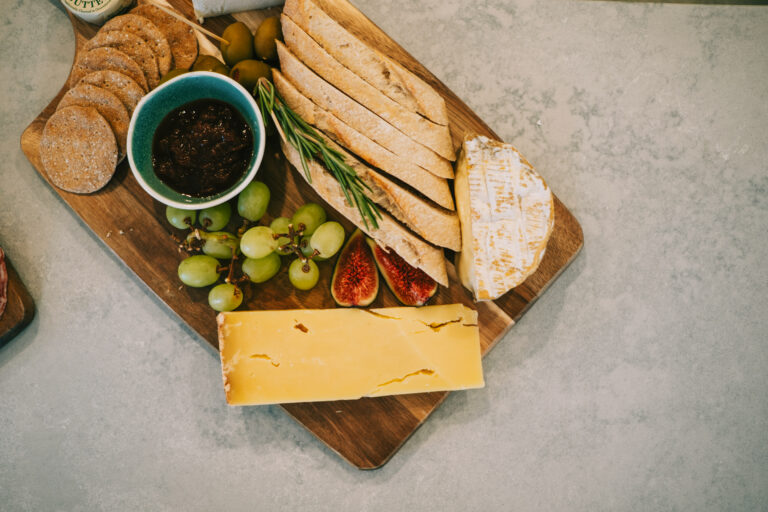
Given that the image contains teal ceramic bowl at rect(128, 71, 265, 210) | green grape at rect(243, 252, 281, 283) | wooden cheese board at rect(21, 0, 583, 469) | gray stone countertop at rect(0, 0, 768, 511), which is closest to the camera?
teal ceramic bowl at rect(128, 71, 265, 210)

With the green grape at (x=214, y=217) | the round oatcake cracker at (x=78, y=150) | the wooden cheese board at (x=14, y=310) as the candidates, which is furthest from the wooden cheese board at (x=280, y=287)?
the wooden cheese board at (x=14, y=310)

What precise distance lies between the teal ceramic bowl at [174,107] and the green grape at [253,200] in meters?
0.05

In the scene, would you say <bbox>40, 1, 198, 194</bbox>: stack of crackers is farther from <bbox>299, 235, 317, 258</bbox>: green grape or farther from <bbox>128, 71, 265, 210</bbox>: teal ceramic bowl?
<bbox>299, 235, 317, 258</bbox>: green grape

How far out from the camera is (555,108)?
1646mm

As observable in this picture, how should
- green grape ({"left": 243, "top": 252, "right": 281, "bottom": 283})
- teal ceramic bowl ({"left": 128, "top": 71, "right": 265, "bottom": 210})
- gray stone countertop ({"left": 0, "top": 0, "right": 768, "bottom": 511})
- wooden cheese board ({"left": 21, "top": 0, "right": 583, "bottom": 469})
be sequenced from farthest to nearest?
gray stone countertop ({"left": 0, "top": 0, "right": 768, "bottom": 511}), wooden cheese board ({"left": 21, "top": 0, "right": 583, "bottom": 469}), green grape ({"left": 243, "top": 252, "right": 281, "bottom": 283}), teal ceramic bowl ({"left": 128, "top": 71, "right": 265, "bottom": 210})

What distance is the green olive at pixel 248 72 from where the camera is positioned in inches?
52.8

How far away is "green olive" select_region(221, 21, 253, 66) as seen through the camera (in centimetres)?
138

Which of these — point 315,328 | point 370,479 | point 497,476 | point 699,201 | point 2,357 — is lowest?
point 2,357

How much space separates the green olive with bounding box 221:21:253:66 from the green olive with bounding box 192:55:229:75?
0.03 meters

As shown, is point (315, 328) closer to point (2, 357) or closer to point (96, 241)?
point (96, 241)

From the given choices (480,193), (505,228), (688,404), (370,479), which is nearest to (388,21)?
(480,193)

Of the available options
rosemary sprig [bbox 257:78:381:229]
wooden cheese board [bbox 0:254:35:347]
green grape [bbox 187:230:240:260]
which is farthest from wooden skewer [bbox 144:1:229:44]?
wooden cheese board [bbox 0:254:35:347]

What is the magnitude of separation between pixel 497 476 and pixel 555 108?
4.31ft

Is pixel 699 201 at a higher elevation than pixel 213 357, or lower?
higher
